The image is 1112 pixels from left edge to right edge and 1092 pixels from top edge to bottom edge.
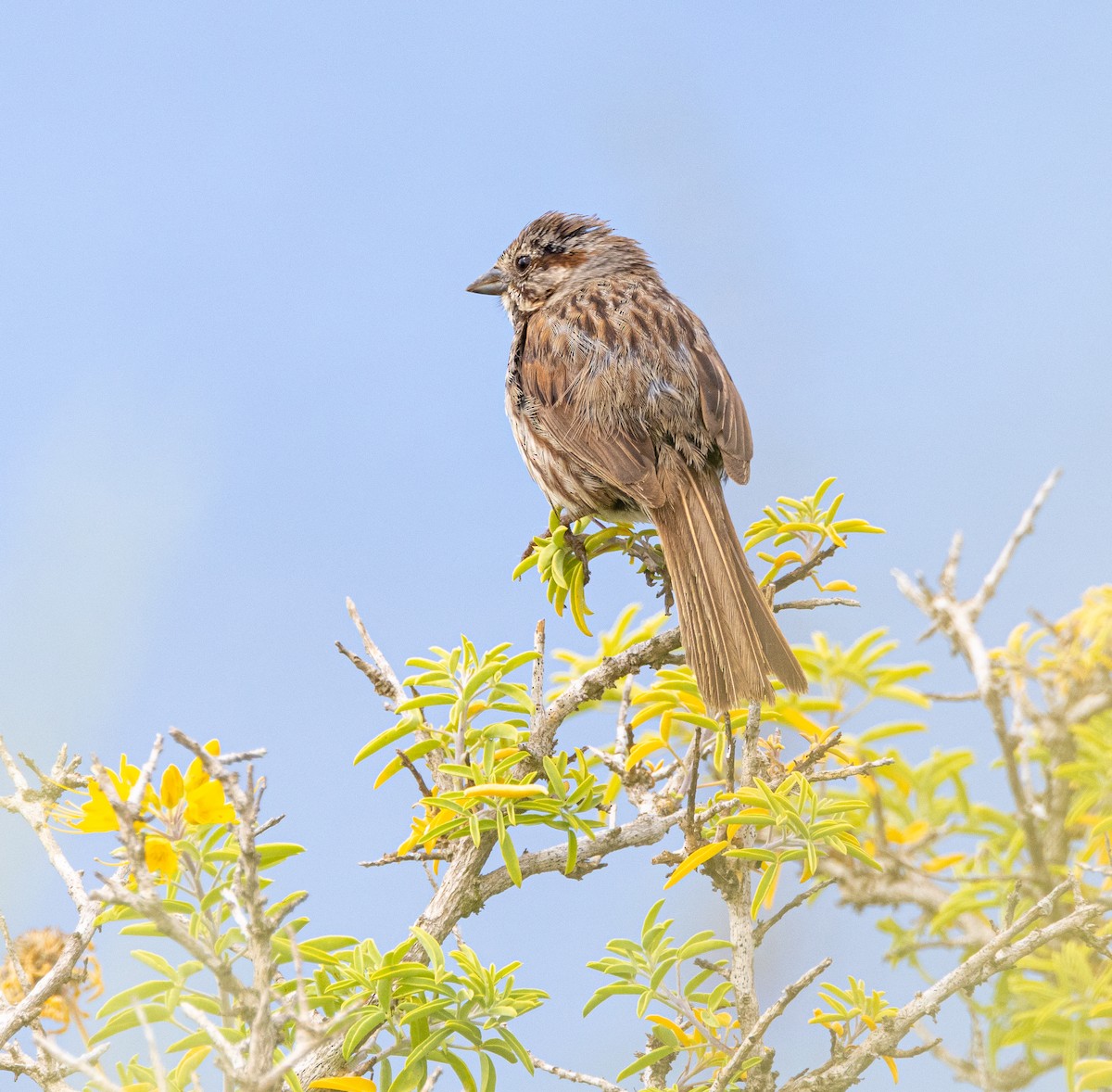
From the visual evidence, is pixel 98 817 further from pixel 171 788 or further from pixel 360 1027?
pixel 360 1027

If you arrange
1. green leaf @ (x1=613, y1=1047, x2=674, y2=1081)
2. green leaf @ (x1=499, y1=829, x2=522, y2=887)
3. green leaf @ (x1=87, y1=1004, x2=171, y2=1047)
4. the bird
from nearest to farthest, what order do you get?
green leaf @ (x1=87, y1=1004, x2=171, y2=1047)
green leaf @ (x1=499, y1=829, x2=522, y2=887)
green leaf @ (x1=613, y1=1047, x2=674, y2=1081)
the bird

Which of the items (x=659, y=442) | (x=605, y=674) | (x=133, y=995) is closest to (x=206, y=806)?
(x=133, y=995)

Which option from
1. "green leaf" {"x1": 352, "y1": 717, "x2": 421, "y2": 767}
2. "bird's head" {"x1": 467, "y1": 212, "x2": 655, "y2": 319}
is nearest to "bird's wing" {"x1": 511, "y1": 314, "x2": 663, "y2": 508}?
"bird's head" {"x1": 467, "y1": 212, "x2": 655, "y2": 319}

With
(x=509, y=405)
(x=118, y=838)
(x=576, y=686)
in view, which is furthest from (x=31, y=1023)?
(x=509, y=405)

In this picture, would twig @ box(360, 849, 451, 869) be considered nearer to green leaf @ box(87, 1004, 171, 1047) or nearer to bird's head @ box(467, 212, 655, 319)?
green leaf @ box(87, 1004, 171, 1047)

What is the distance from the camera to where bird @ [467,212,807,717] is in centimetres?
280

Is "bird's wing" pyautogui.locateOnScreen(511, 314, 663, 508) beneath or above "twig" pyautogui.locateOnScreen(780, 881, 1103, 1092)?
above

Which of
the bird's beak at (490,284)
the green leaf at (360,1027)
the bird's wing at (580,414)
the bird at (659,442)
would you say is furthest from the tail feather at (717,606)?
the bird's beak at (490,284)

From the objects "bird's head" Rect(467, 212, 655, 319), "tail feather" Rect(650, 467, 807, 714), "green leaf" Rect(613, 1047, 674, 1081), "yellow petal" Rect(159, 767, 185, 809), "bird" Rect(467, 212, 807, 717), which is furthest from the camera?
"bird's head" Rect(467, 212, 655, 319)

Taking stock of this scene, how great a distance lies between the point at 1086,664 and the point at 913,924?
944 mm

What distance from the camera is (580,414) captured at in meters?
3.45

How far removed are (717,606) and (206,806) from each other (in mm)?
1297

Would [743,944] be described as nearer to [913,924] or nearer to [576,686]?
[576,686]

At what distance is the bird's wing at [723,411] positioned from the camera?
3311 millimetres
